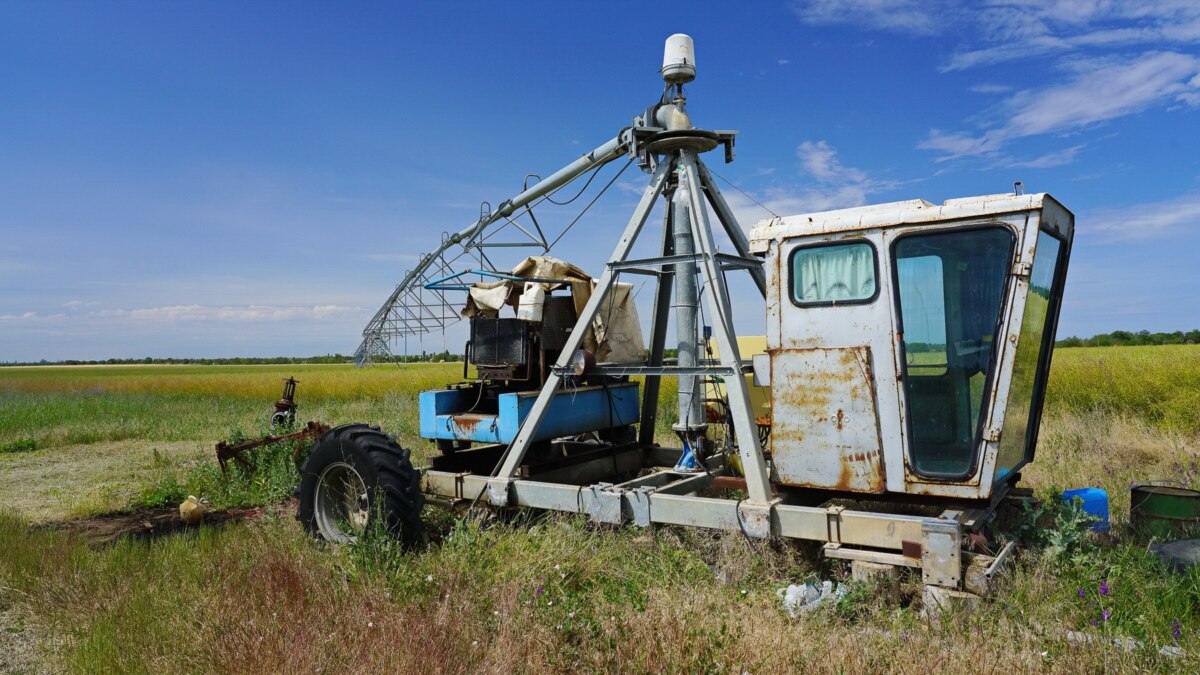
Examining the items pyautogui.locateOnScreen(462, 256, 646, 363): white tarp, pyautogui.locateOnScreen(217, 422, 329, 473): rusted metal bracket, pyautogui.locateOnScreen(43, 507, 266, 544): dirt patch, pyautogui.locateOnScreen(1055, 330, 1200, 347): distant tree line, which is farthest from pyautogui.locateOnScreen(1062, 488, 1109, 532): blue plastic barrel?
pyautogui.locateOnScreen(1055, 330, 1200, 347): distant tree line

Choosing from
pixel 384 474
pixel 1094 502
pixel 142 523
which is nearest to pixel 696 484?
pixel 384 474

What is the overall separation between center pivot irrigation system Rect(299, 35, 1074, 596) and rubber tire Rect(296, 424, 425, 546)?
15 mm

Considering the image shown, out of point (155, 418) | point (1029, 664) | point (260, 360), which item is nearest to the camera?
point (1029, 664)

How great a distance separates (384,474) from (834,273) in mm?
3473

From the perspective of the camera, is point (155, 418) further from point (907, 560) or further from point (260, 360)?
point (260, 360)

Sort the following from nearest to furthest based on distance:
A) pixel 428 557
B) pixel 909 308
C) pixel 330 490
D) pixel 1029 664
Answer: pixel 1029 664
pixel 909 308
pixel 428 557
pixel 330 490

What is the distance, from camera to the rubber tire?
5.70 meters

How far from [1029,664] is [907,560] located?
86 centimetres

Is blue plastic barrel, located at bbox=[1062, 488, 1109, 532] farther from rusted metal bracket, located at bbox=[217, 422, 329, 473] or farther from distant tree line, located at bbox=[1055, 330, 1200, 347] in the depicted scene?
distant tree line, located at bbox=[1055, 330, 1200, 347]

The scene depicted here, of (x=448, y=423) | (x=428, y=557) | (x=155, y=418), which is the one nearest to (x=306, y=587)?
(x=428, y=557)

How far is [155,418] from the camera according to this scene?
19.7m

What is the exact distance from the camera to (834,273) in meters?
4.77

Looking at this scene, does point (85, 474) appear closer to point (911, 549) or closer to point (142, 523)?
point (142, 523)

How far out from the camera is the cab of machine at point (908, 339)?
172 inches
